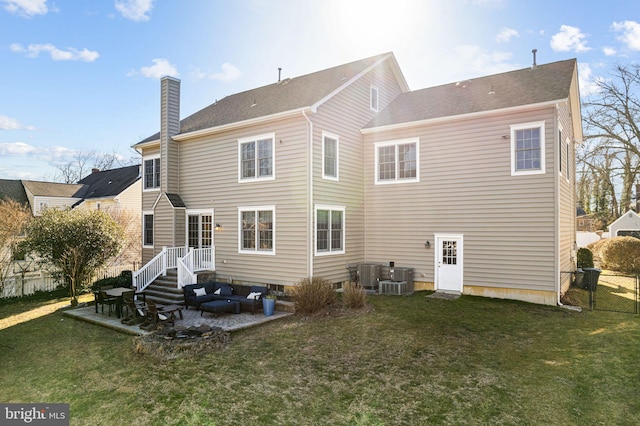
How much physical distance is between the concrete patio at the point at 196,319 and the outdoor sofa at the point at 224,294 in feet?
0.99

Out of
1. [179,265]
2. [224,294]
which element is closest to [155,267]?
[179,265]

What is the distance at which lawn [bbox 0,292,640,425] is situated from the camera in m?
5.22

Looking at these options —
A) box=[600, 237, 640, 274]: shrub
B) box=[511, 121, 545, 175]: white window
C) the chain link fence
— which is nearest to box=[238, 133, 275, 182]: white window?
box=[511, 121, 545, 175]: white window

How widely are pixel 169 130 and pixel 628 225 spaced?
108 feet

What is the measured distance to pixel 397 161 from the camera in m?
14.6

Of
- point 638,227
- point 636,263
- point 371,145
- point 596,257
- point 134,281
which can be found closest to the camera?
point 134,281

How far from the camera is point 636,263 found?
18484 mm

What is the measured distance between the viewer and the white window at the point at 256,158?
1374cm

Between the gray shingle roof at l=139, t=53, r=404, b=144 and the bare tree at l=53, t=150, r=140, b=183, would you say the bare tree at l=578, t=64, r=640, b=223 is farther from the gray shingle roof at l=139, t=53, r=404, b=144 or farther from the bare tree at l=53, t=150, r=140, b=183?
the bare tree at l=53, t=150, r=140, b=183

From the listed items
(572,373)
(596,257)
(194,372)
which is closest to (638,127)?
(596,257)

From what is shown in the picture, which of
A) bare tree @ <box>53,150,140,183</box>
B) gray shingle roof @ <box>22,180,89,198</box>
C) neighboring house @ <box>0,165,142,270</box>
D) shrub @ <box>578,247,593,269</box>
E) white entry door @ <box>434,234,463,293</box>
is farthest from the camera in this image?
bare tree @ <box>53,150,140,183</box>

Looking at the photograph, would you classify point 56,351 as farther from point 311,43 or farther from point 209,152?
point 311,43

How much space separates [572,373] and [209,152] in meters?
13.9

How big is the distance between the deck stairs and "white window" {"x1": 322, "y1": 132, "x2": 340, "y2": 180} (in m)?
6.69
